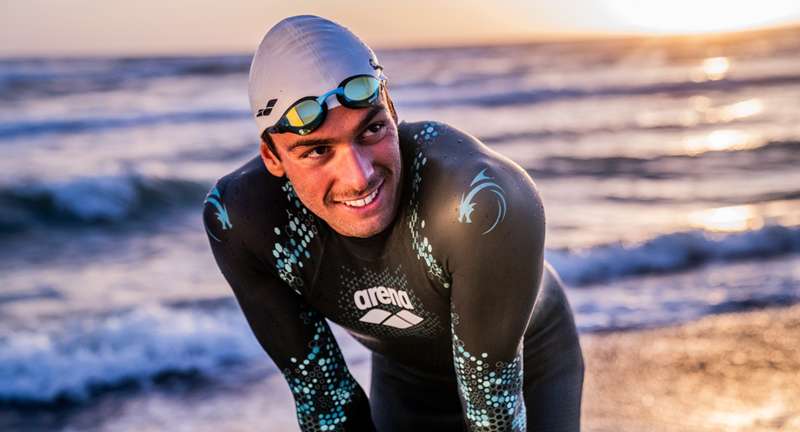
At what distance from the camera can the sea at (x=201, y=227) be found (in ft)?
17.4

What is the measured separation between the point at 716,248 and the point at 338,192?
5586 millimetres

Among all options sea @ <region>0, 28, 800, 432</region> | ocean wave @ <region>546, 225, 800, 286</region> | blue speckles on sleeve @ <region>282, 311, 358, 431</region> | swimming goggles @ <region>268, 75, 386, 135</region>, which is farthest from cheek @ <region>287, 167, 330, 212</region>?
ocean wave @ <region>546, 225, 800, 286</region>

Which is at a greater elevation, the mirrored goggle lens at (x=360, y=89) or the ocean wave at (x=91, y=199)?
the mirrored goggle lens at (x=360, y=89)

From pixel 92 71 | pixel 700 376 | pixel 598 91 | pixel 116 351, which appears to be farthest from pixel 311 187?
pixel 92 71

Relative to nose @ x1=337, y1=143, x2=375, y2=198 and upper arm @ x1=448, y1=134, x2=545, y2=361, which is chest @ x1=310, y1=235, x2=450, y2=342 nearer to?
upper arm @ x1=448, y1=134, x2=545, y2=361

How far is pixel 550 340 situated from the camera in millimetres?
3041

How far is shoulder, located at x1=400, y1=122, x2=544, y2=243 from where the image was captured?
2160mm

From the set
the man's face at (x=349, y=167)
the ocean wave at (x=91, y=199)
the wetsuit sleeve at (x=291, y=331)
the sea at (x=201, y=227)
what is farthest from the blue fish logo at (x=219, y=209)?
the ocean wave at (x=91, y=199)

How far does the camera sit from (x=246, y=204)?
2.52m

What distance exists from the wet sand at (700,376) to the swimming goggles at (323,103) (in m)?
2.67

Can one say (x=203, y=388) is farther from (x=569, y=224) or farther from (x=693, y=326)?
(x=569, y=224)

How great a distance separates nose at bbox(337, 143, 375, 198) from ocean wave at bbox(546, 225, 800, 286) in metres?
4.63

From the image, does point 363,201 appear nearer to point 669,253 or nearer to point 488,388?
point 488,388

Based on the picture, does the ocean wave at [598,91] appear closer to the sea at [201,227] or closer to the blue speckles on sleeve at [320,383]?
the sea at [201,227]
